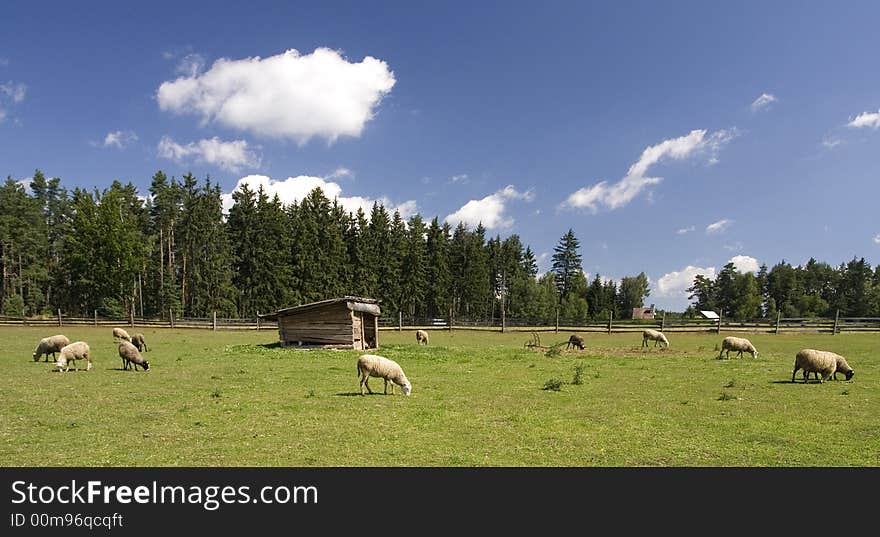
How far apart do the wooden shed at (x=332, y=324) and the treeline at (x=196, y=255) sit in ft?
117

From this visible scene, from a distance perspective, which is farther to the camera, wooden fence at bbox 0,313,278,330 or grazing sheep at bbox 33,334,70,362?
wooden fence at bbox 0,313,278,330

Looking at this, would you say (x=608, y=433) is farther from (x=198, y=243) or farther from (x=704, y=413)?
(x=198, y=243)

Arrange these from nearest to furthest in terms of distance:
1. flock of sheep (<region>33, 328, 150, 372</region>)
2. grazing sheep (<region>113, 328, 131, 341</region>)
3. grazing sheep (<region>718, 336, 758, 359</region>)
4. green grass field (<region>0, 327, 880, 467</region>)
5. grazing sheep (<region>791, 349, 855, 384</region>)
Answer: green grass field (<region>0, 327, 880, 467</region>), grazing sheep (<region>791, 349, 855, 384</region>), flock of sheep (<region>33, 328, 150, 372</region>), grazing sheep (<region>718, 336, 758, 359</region>), grazing sheep (<region>113, 328, 131, 341</region>)

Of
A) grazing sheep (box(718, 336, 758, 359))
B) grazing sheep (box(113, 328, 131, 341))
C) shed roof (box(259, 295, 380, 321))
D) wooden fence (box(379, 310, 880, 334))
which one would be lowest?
wooden fence (box(379, 310, 880, 334))

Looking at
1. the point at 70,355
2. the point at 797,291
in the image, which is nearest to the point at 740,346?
the point at 70,355

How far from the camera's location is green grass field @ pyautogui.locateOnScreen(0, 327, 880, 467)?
33.1 ft

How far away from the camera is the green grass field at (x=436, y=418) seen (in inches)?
398

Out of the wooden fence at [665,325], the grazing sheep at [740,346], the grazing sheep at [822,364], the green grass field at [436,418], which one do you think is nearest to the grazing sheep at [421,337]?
the wooden fence at [665,325]

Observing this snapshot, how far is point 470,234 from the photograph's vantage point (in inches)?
4552

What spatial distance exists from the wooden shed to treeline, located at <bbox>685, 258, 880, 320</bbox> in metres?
109

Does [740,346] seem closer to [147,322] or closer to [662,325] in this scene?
[662,325]

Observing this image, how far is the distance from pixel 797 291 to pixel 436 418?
15540 cm

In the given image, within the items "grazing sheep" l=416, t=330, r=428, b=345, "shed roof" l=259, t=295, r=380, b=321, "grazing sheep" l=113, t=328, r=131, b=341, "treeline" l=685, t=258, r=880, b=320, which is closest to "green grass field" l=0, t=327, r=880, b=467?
"shed roof" l=259, t=295, r=380, b=321
